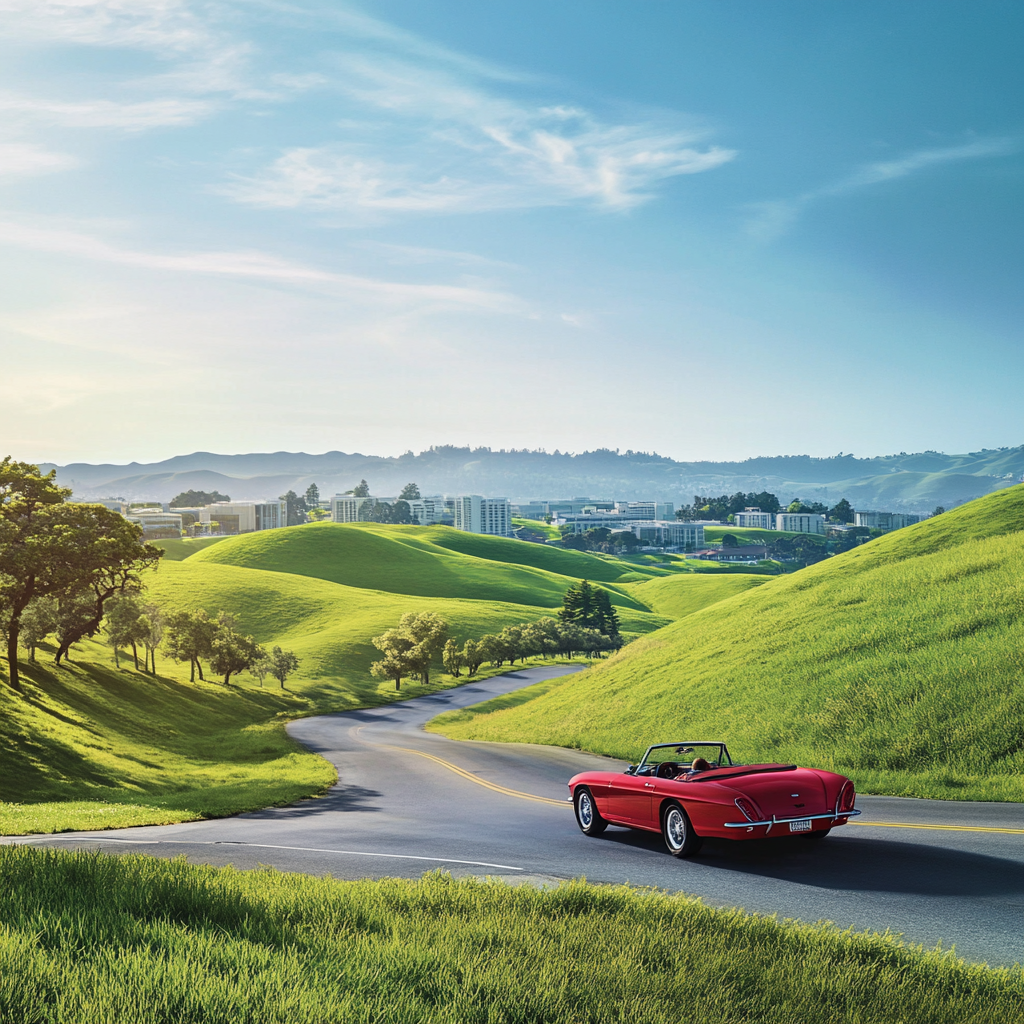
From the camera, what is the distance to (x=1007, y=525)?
4291cm

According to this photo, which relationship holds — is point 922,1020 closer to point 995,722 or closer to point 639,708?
point 995,722

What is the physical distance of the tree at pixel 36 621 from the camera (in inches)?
2073

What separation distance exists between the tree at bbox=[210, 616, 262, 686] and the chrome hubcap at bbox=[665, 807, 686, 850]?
7322cm

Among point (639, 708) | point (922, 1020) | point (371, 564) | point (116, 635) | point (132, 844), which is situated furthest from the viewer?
point (371, 564)

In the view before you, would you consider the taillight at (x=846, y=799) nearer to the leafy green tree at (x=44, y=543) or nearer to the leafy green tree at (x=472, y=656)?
the leafy green tree at (x=44, y=543)

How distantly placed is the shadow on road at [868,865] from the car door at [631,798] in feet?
1.71

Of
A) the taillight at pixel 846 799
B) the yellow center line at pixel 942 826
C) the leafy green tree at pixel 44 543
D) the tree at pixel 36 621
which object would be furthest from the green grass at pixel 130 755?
the yellow center line at pixel 942 826

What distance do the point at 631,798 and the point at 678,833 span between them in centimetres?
123

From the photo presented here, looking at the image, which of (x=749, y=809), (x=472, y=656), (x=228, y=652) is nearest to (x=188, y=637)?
(x=228, y=652)

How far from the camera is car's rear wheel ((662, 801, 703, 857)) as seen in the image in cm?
1216

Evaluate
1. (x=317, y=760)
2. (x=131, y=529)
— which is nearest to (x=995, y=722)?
(x=317, y=760)

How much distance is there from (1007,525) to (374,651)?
81.4 m

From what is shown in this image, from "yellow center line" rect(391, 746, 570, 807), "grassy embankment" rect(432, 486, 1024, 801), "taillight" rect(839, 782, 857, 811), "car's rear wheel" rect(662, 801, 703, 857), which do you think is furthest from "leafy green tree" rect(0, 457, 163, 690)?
"taillight" rect(839, 782, 857, 811)

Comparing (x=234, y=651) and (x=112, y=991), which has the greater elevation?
→ (x=112, y=991)
